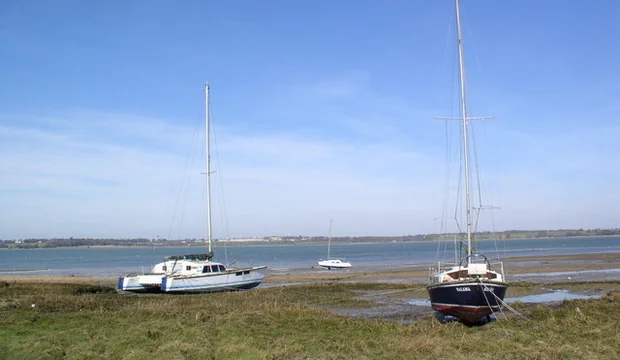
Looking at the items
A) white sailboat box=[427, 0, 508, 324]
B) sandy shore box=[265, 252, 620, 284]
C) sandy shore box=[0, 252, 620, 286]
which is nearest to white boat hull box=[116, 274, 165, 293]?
sandy shore box=[0, 252, 620, 286]

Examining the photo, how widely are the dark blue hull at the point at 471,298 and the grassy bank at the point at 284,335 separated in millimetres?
856

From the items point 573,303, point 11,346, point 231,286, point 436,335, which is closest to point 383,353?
point 436,335

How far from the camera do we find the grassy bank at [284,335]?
49.1 feet

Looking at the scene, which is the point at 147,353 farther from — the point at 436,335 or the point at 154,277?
the point at 154,277

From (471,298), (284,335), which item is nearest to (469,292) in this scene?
(471,298)

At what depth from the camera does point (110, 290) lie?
4044 centimetres

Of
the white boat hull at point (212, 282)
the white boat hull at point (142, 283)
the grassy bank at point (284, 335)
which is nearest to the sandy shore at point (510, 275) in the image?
the white boat hull at point (212, 282)

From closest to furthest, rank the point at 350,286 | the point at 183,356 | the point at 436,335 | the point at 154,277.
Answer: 1. the point at 183,356
2. the point at 436,335
3. the point at 154,277
4. the point at 350,286

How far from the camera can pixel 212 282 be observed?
38.3m

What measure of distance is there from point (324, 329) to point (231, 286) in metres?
21.2

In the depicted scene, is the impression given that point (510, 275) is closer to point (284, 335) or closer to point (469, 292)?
point (469, 292)

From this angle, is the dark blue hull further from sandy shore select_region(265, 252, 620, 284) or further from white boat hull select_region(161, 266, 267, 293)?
sandy shore select_region(265, 252, 620, 284)

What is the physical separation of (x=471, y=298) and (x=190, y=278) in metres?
21.2

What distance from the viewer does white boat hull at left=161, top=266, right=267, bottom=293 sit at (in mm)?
36875
